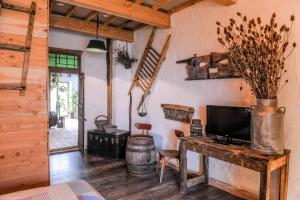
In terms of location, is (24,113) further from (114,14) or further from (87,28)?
(87,28)

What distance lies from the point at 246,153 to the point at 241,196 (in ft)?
3.11

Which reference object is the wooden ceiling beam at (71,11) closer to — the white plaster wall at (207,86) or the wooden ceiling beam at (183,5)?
the white plaster wall at (207,86)

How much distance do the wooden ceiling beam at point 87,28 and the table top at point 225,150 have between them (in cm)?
292

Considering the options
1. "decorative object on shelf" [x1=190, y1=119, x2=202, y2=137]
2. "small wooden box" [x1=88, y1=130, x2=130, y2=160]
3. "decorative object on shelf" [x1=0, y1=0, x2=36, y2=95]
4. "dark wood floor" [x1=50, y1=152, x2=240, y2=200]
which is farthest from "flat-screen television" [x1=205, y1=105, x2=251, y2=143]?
"decorative object on shelf" [x1=0, y1=0, x2=36, y2=95]

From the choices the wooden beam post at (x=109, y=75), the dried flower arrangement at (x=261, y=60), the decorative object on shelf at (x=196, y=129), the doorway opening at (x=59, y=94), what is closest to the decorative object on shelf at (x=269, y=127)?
the dried flower arrangement at (x=261, y=60)

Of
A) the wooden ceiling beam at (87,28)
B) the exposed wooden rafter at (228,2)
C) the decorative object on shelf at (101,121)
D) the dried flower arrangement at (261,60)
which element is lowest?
the decorative object on shelf at (101,121)

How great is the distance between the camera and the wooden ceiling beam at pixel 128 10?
3.02 metres

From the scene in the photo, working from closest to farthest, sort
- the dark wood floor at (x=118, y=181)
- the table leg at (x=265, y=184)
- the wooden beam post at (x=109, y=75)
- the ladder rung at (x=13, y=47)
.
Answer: the table leg at (x=265, y=184) → the ladder rung at (x=13, y=47) → the dark wood floor at (x=118, y=181) → the wooden beam post at (x=109, y=75)

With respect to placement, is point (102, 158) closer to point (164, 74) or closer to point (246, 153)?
point (164, 74)

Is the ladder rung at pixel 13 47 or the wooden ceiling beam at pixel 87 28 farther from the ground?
the wooden ceiling beam at pixel 87 28

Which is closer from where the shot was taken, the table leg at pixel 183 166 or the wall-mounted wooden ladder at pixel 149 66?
the table leg at pixel 183 166

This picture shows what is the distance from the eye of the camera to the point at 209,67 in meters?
3.21

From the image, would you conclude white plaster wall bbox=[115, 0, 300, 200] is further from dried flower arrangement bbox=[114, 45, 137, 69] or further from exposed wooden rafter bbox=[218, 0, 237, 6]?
dried flower arrangement bbox=[114, 45, 137, 69]

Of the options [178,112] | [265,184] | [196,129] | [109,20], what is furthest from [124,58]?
[265,184]
